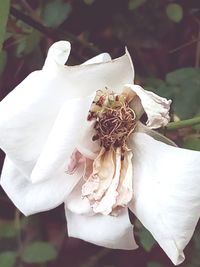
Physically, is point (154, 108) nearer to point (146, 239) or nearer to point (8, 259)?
point (146, 239)

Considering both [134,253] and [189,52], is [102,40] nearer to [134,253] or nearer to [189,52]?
[189,52]

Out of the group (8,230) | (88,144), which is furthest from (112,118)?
(8,230)

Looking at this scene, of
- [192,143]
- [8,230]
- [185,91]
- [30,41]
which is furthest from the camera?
[8,230]

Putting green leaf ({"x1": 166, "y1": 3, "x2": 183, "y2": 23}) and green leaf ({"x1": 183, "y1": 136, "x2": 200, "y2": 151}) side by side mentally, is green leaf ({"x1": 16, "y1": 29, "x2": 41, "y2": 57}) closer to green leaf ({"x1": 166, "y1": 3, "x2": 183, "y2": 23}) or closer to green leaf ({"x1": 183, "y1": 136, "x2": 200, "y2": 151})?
green leaf ({"x1": 166, "y1": 3, "x2": 183, "y2": 23})

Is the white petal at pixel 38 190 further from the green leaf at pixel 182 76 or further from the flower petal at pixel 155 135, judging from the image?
the green leaf at pixel 182 76

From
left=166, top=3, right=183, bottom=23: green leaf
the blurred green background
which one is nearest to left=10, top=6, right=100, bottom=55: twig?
the blurred green background

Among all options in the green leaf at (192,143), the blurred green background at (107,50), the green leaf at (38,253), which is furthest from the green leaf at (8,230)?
the green leaf at (192,143)
